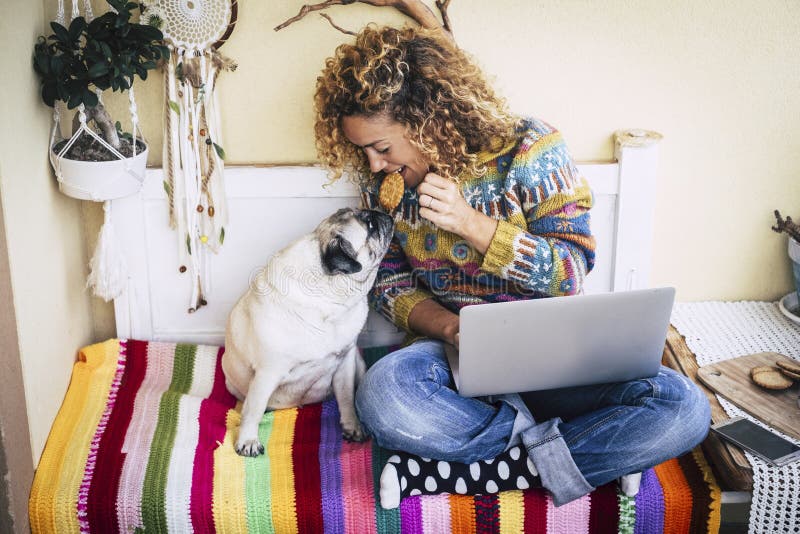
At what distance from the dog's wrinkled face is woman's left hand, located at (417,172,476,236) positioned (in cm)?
16

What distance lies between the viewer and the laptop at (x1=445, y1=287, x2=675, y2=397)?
1678 mm

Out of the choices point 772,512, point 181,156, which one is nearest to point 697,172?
A: point 772,512

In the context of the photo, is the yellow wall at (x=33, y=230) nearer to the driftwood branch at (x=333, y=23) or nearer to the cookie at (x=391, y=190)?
the driftwood branch at (x=333, y=23)

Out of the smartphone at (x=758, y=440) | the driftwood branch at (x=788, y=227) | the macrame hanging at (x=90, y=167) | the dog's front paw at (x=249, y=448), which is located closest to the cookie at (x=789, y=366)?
the smartphone at (x=758, y=440)

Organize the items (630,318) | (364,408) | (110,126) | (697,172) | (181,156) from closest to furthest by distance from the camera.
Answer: (630,318), (364,408), (110,126), (181,156), (697,172)

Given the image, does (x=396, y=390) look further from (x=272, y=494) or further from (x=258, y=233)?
(x=258, y=233)

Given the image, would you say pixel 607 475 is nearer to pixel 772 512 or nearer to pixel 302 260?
pixel 772 512

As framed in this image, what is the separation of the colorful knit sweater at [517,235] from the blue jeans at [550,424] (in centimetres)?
27

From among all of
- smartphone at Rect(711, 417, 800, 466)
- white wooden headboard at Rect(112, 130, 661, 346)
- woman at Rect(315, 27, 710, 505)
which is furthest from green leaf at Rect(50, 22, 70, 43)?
smartphone at Rect(711, 417, 800, 466)

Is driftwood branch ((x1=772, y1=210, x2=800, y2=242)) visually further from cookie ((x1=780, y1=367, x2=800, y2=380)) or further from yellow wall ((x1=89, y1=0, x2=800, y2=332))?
cookie ((x1=780, y1=367, x2=800, y2=380))

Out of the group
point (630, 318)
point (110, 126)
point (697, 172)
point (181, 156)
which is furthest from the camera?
point (697, 172)

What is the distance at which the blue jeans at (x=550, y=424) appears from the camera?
1747 mm

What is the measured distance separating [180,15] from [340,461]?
4.25 ft

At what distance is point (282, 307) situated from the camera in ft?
6.42
